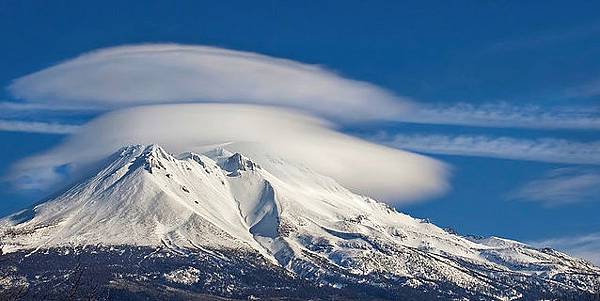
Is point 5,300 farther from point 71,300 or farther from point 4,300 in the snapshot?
point 71,300

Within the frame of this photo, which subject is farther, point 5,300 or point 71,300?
point 5,300

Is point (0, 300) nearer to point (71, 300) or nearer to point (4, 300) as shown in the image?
point (4, 300)

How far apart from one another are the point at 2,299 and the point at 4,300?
1.92 meters

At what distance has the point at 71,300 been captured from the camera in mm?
110375

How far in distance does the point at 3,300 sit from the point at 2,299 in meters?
1.48

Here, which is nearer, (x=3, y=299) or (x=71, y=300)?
(x=71, y=300)

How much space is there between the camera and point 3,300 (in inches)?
5256

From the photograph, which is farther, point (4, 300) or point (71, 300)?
point (4, 300)

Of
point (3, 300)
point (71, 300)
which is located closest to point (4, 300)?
point (3, 300)

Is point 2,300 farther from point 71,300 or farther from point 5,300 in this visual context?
point 71,300

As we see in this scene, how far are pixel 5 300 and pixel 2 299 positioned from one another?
3.01 meters

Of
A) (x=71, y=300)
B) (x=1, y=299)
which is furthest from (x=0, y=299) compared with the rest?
(x=71, y=300)

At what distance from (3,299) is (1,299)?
78 centimetres

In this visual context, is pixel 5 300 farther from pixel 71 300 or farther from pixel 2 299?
pixel 71 300
